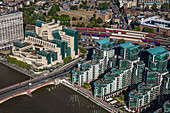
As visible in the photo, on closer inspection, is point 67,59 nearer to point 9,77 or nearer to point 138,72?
point 9,77

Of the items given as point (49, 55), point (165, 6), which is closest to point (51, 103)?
point (49, 55)

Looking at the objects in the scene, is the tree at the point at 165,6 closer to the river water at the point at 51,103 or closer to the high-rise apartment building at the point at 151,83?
the high-rise apartment building at the point at 151,83

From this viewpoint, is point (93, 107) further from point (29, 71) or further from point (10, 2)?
point (10, 2)

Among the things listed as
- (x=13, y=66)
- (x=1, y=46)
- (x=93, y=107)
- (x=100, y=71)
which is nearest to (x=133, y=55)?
(x=100, y=71)

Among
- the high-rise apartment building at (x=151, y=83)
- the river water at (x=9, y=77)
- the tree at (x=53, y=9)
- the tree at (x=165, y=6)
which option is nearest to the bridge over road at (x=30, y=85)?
the river water at (x=9, y=77)

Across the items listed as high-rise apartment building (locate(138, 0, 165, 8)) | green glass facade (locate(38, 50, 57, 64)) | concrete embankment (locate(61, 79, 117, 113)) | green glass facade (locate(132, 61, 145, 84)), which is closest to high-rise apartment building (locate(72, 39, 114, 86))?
concrete embankment (locate(61, 79, 117, 113))

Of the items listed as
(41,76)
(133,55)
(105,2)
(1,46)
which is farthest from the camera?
(105,2)

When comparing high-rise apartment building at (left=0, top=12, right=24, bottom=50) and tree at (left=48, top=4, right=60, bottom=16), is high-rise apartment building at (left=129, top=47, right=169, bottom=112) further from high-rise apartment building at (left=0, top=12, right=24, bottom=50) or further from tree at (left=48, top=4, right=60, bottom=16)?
tree at (left=48, top=4, right=60, bottom=16)
